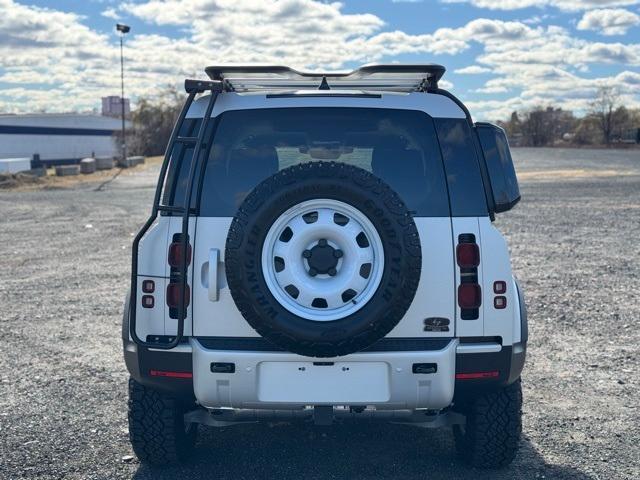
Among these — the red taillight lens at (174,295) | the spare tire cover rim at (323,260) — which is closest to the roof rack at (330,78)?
the spare tire cover rim at (323,260)

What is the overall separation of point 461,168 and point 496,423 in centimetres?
134

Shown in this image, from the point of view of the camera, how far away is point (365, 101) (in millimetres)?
3654

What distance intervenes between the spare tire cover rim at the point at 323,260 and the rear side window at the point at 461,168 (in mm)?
519

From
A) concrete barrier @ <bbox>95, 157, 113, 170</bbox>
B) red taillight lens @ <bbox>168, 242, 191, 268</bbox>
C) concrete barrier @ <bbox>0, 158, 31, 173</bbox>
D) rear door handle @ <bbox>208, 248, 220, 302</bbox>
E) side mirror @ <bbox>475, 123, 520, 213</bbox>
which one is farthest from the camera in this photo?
concrete barrier @ <bbox>95, 157, 113, 170</bbox>

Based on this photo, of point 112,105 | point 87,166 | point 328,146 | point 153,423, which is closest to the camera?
point 328,146

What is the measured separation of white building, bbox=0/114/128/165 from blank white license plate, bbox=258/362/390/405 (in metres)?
70.8

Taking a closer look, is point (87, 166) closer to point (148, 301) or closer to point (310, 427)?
point (310, 427)

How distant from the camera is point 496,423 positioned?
12.7ft

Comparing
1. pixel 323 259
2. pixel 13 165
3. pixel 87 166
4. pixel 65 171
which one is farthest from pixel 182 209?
pixel 13 165

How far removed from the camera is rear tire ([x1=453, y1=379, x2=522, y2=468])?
12.7ft

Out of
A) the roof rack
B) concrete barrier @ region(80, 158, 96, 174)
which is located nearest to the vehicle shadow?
the roof rack

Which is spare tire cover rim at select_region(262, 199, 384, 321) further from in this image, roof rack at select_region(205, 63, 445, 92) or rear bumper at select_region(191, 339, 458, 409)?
roof rack at select_region(205, 63, 445, 92)

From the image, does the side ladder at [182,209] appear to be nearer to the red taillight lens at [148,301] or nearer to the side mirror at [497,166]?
the red taillight lens at [148,301]

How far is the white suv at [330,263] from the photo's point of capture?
3.26 m
